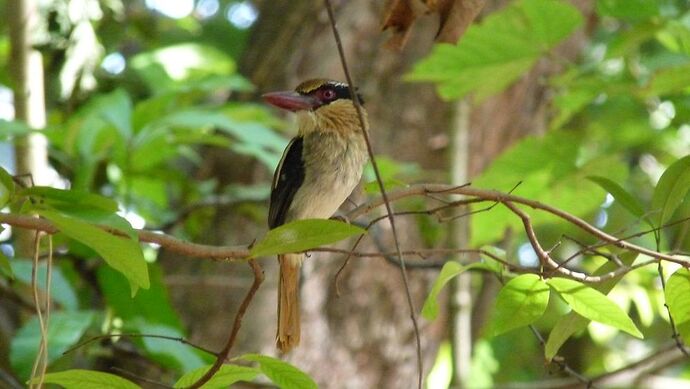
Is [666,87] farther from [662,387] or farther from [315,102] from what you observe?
[662,387]

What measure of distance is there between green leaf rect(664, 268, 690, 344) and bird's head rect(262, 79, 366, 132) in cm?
155

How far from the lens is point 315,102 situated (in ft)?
11.7

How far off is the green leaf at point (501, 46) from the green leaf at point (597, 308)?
1.58 m

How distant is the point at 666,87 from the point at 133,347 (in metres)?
1.97

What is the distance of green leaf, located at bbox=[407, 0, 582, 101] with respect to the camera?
3.43 meters

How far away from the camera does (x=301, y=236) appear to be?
1936mm

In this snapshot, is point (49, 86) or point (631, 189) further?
point (631, 189)

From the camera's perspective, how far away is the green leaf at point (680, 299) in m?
2.07

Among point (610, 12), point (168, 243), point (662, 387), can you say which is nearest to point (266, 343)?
point (610, 12)

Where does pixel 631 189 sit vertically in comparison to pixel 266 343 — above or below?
above

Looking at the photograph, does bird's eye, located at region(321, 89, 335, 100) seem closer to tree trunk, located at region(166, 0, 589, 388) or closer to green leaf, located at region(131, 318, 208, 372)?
tree trunk, located at region(166, 0, 589, 388)

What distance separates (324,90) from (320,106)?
8 centimetres

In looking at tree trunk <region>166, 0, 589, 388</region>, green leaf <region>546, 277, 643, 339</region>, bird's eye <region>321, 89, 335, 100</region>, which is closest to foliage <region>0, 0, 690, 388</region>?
green leaf <region>546, 277, 643, 339</region>

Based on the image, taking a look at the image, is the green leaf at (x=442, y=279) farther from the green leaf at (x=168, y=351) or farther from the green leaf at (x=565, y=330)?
the green leaf at (x=168, y=351)
